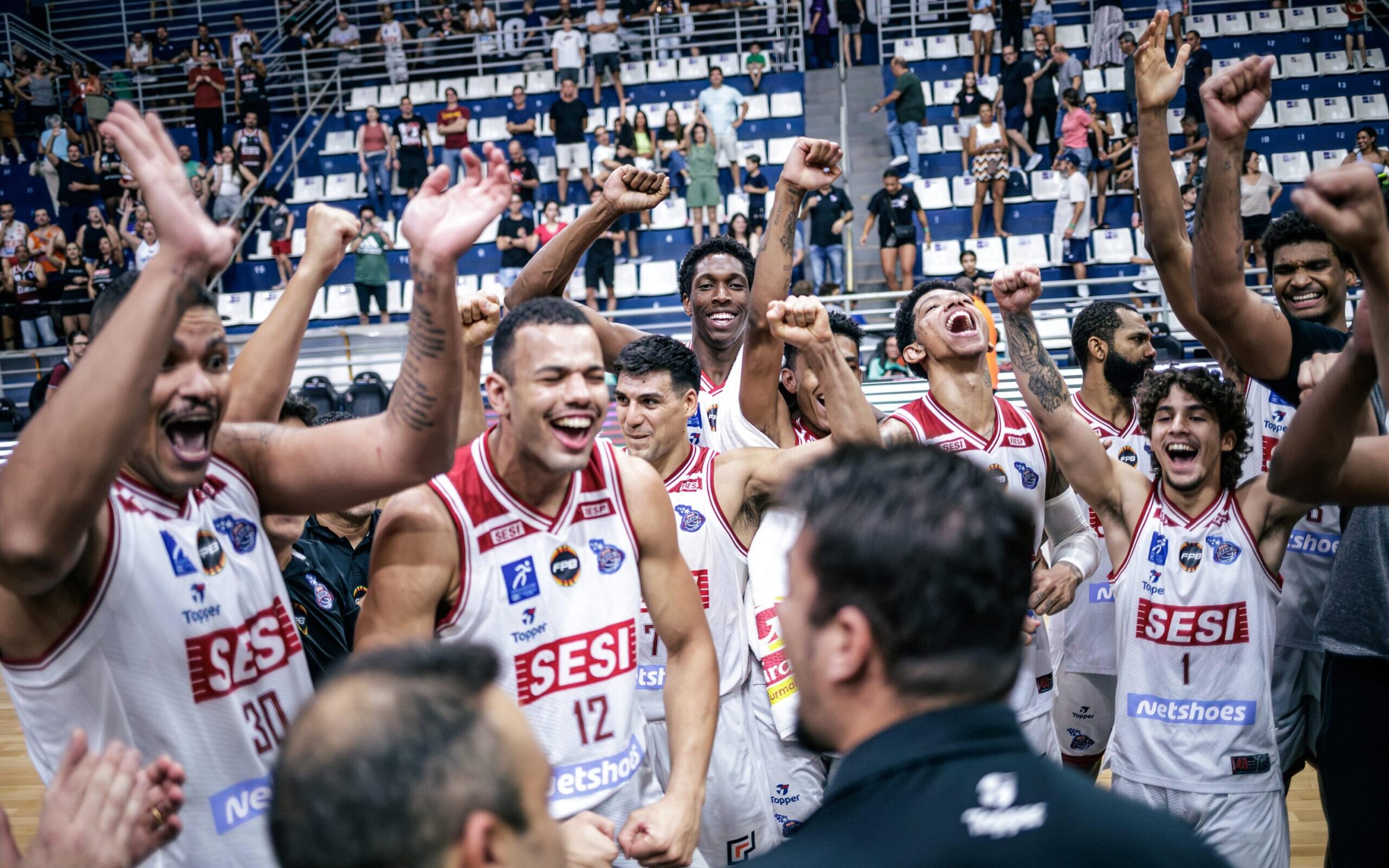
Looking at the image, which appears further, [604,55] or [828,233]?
[604,55]

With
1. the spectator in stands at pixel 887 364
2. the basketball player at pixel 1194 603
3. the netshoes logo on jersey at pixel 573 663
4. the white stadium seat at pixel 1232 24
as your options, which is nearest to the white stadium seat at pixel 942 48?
the white stadium seat at pixel 1232 24

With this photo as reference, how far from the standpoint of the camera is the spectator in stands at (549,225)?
15945 mm

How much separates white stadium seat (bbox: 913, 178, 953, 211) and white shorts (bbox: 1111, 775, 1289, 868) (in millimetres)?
14318

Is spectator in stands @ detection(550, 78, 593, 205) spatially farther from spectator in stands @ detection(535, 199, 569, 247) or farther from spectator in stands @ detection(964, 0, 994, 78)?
spectator in stands @ detection(964, 0, 994, 78)

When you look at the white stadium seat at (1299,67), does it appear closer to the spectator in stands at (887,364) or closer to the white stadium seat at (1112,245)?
the white stadium seat at (1112,245)

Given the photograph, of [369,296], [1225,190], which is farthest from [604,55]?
[1225,190]

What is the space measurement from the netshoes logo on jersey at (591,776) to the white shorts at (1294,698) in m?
2.94

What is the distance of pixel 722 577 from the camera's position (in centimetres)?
464

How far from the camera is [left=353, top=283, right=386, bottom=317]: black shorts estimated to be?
16750 mm

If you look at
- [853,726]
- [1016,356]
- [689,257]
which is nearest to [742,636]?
[1016,356]

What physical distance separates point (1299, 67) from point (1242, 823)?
18379 mm

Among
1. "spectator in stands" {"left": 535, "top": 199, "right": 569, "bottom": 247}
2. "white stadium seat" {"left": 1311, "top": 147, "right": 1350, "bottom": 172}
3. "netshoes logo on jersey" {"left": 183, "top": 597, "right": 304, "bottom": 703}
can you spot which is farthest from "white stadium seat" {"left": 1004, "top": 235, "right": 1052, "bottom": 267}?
"netshoes logo on jersey" {"left": 183, "top": 597, "right": 304, "bottom": 703}

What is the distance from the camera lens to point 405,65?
69.1ft

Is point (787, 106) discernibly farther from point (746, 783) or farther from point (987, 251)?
point (746, 783)
